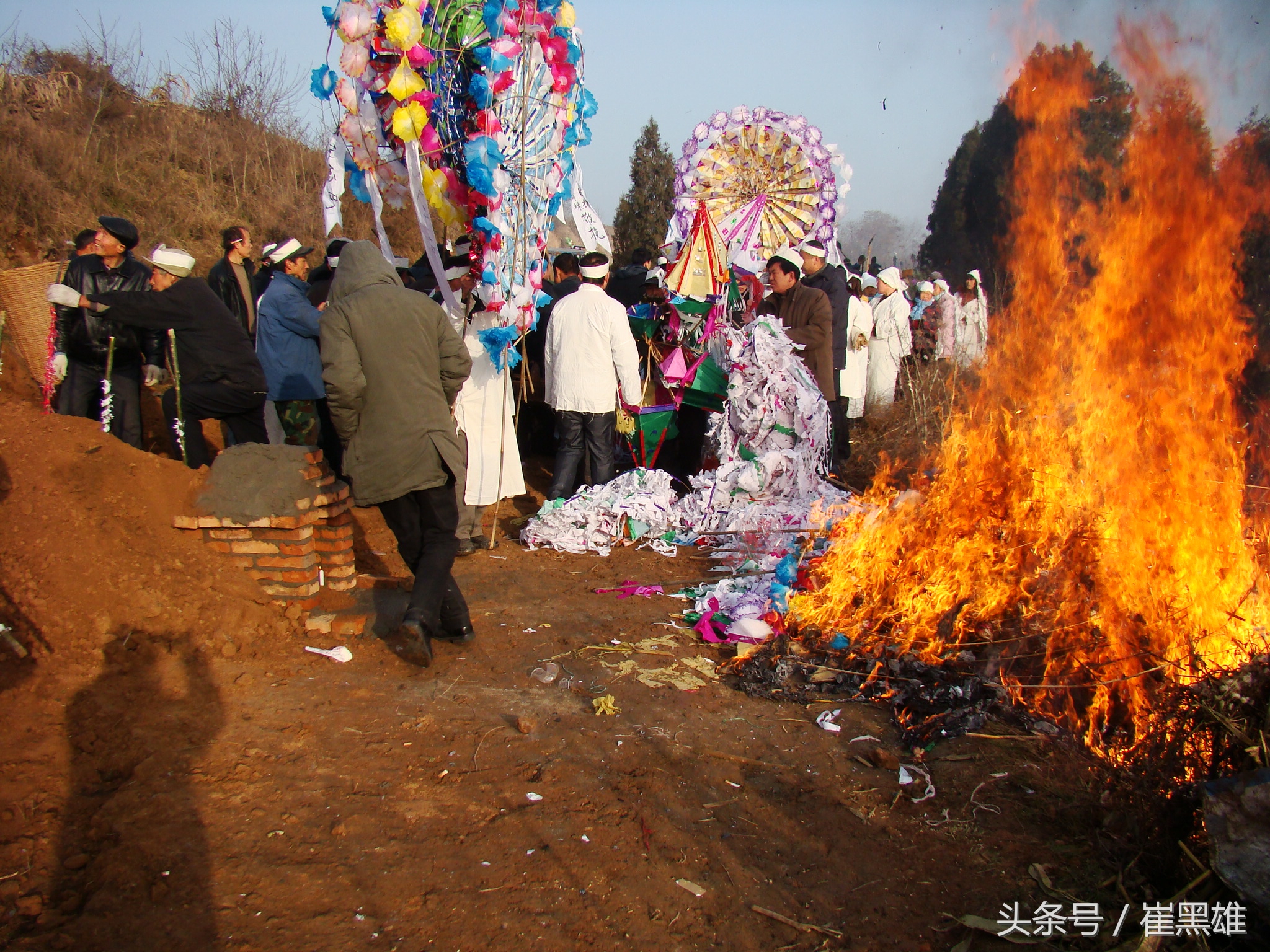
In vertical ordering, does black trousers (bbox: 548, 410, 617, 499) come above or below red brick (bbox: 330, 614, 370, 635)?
above

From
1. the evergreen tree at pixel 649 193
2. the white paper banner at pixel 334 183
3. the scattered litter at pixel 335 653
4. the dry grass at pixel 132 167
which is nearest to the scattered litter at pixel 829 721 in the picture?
the scattered litter at pixel 335 653

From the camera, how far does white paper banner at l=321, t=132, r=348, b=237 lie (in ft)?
17.4

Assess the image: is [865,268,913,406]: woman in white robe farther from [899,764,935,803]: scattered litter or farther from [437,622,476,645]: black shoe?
[899,764,935,803]: scattered litter

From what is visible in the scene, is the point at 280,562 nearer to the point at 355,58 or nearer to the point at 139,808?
the point at 139,808

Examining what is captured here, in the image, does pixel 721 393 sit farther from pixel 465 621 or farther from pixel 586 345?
pixel 465 621

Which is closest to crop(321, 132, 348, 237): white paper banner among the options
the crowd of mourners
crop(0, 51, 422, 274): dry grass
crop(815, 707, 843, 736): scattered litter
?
the crowd of mourners

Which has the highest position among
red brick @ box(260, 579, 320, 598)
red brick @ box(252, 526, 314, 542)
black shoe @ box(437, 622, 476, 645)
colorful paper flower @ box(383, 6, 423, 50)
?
colorful paper flower @ box(383, 6, 423, 50)

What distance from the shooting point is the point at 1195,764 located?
2586mm

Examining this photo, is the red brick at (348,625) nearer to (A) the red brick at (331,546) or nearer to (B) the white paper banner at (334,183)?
(A) the red brick at (331,546)

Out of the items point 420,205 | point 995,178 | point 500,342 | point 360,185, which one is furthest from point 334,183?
point 995,178

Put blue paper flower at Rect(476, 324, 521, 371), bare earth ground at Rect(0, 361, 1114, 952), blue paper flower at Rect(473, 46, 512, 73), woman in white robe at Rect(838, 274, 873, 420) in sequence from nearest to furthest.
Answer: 1. bare earth ground at Rect(0, 361, 1114, 952)
2. blue paper flower at Rect(473, 46, 512, 73)
3. blue paper flower at Rect(476, 324, 521, 371)
4. woman in white robe at Rect(838, 274, 873, 420)

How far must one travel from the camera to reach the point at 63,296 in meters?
5.25

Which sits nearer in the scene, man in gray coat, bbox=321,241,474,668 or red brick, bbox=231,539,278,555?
man in gray coat, bbox=321,241,474,668

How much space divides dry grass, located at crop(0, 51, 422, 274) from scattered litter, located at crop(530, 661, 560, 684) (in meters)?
9.31
